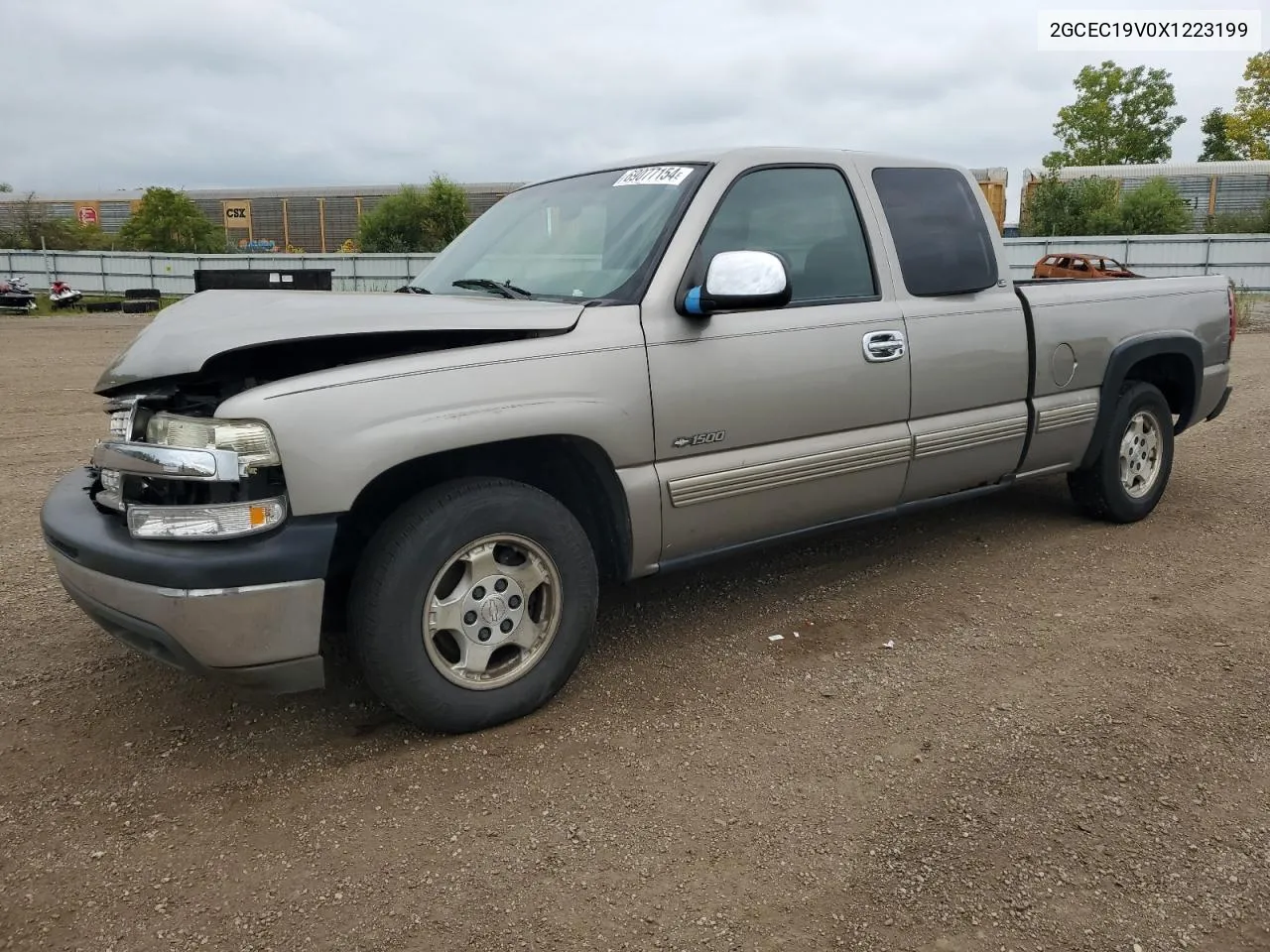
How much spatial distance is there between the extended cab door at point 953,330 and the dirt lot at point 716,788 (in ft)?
2.05

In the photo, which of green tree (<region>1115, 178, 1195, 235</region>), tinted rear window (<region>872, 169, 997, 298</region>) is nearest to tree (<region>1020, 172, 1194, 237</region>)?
green tree (<region>1115, 178, 1195, 235</region>)

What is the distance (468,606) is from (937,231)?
271cm

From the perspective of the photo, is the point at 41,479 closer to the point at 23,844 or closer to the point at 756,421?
the point at 23,844

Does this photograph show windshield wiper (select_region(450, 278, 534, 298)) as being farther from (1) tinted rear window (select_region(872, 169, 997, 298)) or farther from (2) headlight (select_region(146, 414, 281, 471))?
(1) tinted rear window (select_region(872, 169, 997, 298))

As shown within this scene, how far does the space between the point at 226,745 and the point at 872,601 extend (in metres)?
2.59

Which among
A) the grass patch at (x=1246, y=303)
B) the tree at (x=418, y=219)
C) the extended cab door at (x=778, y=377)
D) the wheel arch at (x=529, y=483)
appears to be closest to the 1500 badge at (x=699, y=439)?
the extended cab door at (x=778, y=377)

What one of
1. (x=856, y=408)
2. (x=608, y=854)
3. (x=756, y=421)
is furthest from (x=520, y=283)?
(x=608, y=854)

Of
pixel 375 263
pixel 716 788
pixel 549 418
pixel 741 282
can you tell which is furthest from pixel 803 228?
pixel 375 263

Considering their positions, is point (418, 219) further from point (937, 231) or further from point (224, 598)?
point (224, 598)

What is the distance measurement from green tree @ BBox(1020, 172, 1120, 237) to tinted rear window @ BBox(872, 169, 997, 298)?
1644 inches

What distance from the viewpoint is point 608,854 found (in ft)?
8.16

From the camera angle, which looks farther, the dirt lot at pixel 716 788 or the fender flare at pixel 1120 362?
the fender flare at pixel 1120 362

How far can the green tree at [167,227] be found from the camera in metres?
49.8

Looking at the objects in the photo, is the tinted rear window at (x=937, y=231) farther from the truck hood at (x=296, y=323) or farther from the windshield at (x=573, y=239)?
the truck hood at (x=296, y=323)
